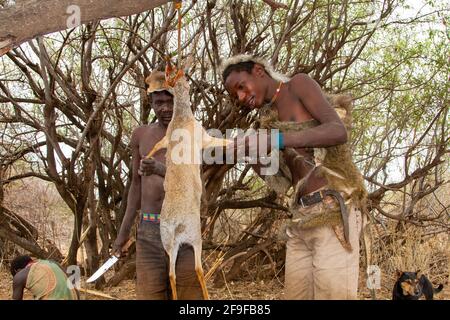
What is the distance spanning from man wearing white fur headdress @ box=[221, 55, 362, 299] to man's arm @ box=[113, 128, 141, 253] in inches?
42.9

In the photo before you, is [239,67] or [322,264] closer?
[322,264]

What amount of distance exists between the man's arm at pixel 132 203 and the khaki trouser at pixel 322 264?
3.86 feet

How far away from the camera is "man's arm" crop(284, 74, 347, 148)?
2.62m

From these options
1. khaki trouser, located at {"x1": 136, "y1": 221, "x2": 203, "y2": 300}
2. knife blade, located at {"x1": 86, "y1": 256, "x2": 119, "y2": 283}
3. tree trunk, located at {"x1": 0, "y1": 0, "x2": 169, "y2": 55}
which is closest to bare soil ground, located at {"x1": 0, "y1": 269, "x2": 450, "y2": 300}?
khaki trouser, located at {"x1": 136, "y1": 221, "x2": 203, "y2": 300}

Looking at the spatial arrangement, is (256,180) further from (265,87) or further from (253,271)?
(265,87)

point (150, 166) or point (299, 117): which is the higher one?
point (299, 117)

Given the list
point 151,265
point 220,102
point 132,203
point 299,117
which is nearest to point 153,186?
point 132,203

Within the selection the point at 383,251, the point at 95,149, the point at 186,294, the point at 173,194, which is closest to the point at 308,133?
the point at 173,194

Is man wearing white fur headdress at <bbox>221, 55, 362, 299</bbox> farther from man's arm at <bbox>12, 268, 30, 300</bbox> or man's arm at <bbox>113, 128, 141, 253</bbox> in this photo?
man's arm at <bbox>12, 268, 30, 300</bbox>

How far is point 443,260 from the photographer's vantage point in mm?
7129

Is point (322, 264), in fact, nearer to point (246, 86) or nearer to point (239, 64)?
point (246, 86)

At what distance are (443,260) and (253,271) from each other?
2.50 m

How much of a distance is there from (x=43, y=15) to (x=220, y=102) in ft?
11.1

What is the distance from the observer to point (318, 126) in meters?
2.68
